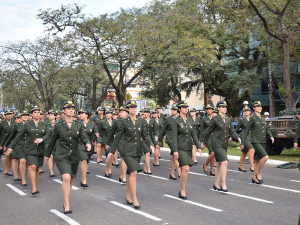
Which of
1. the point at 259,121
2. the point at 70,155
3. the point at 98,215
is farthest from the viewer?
the point at 259,121

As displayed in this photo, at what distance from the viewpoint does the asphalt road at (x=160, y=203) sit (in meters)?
6.08

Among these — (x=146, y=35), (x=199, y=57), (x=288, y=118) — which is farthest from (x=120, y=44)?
(x=288, y=118)

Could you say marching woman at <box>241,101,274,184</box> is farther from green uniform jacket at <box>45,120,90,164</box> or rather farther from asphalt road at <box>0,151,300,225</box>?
green uniform jacket at <box>45,120,90,164</box>

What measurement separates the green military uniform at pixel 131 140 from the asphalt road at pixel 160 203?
90cm

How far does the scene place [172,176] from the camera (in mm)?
10328

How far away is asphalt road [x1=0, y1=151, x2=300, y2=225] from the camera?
6.08 meters

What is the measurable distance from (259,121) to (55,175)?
6.15 m

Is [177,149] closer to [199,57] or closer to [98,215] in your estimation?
[98,215]

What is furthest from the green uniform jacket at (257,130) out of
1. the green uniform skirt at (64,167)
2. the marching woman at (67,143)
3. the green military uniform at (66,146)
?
the green uniform skirt at (64,167)

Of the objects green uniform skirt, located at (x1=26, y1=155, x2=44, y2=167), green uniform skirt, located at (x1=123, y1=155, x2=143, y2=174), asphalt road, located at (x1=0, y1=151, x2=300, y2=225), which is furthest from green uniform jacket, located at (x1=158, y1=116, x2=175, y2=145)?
green uniform skirt, located at (x1=26, y1=155, x2=44, y2=167)

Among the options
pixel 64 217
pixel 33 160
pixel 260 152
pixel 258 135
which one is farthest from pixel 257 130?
pixel 33 160

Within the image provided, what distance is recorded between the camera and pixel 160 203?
7223mm

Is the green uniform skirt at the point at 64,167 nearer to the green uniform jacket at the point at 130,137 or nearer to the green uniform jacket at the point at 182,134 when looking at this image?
the green uniform jacket at the point at 130,137

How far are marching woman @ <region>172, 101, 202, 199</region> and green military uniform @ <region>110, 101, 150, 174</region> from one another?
801mm
